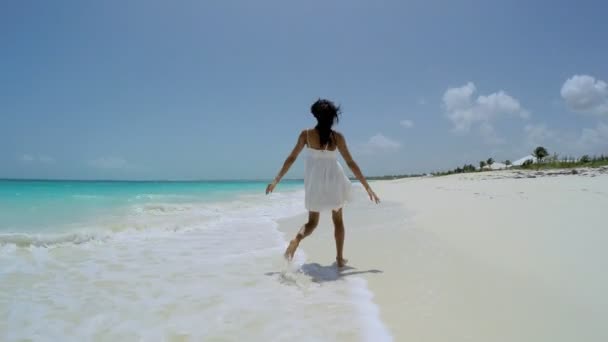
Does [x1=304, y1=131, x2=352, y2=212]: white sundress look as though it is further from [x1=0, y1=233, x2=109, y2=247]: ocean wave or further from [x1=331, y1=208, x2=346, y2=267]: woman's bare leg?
[x1=0, y1=233, x2=109, y2=247]: ocean wave

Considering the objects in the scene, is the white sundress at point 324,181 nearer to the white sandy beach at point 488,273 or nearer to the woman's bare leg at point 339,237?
the woman's bare leg at point 339,237

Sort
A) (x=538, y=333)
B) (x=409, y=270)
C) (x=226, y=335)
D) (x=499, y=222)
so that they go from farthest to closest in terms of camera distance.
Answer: (x=499, y=222), (x=409, y=270), (x=226, y=335), (x=538, y=333)

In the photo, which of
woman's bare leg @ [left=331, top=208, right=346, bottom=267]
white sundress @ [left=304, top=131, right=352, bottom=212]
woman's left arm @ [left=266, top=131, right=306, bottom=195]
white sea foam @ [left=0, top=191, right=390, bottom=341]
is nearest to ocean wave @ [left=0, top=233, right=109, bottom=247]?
white sea foam @ [left=0, top=191, right=390, bottom=341]

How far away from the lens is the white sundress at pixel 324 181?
367 cm

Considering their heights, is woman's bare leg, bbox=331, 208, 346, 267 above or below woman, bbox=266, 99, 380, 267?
below

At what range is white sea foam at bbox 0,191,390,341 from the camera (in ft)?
7.13

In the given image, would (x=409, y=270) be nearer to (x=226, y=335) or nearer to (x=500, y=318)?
(x=500, y=318)

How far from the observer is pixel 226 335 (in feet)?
6.88

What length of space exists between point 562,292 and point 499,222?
310cm

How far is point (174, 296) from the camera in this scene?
2805mm

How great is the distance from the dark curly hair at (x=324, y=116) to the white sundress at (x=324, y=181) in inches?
6.2

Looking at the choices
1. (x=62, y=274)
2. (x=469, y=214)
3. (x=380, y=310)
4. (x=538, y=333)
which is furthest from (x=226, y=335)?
(x=469, y=214)

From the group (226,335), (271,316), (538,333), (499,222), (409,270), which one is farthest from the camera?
(499,222)

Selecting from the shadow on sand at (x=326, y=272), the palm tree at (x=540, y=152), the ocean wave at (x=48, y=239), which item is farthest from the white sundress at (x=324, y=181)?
the palm tree at (x=540, y=152)
